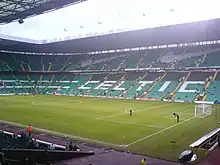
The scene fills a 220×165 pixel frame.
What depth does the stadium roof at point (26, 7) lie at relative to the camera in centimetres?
2027

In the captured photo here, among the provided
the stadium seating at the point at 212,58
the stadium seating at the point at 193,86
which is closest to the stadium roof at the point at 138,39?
the stadium seating at the point at 212,58

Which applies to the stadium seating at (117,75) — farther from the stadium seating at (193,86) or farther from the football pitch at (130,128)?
the football pitch at (130,128)

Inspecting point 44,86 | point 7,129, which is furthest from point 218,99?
point 44,86

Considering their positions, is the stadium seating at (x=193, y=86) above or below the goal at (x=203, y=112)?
above

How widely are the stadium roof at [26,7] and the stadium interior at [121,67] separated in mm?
79

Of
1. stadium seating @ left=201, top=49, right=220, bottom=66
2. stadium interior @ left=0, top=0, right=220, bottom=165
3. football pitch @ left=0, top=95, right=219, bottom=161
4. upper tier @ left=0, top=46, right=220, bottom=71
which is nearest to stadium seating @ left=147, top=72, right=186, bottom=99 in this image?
stadium interior @ left=0, top=0, right=220, bottom=165

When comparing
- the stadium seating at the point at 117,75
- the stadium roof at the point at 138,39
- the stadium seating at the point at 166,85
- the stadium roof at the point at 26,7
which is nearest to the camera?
the stadium roof at the point at 26,7

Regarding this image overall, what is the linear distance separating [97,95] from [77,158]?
43.6 meters

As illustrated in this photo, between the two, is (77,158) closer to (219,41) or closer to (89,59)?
(219,41)

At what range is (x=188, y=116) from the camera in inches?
1245

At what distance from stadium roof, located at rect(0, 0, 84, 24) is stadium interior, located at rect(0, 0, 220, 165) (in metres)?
0.08

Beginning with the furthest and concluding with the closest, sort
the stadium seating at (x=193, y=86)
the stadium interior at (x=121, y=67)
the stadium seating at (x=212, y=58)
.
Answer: the stadium seating at (x=212, y=58) < the stadium seating at (x=193, y=86) < the stadium interior at (x=121, y=67)

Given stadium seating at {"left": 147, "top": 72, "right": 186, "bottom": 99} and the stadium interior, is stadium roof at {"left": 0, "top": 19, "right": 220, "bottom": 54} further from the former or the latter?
stadium seating at {"left": 147, "top": 72, "right": 186, "bottom": 99}

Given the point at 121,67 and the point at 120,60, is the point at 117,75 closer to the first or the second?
the point at 121,67
